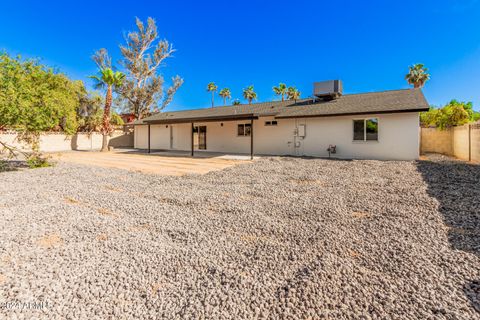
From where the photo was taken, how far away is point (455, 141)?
13141 millimetres

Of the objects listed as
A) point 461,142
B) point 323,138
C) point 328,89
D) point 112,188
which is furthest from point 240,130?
point 461,142

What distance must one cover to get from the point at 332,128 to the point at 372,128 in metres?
1.87

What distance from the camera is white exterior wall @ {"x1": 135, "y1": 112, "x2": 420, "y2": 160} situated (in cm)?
1108

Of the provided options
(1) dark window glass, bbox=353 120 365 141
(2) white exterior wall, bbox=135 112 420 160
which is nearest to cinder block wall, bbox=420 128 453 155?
(2) white exterior wall, bbox=135 112 420 160

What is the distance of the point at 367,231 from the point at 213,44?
3209cm

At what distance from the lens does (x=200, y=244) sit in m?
3.23

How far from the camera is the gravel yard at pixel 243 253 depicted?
2035 millimetres

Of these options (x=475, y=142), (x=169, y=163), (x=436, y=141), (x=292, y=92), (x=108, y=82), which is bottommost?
(x=169, y=163)

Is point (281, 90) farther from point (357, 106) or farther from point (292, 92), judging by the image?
point (357, 106)

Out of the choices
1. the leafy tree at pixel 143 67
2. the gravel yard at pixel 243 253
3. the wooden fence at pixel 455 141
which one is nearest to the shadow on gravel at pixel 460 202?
the gravel yard at pixel 243 253

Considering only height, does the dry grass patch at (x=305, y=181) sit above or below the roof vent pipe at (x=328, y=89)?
below

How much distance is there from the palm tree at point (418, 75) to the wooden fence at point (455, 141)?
17.0 m

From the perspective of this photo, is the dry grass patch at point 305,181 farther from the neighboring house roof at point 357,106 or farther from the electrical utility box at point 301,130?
the electrical utility box at point 301,130

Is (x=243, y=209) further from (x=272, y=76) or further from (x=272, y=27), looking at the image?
(x=272, y=76)
